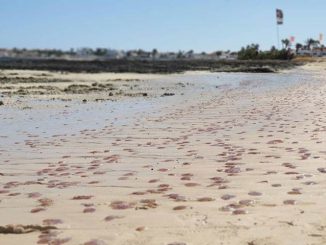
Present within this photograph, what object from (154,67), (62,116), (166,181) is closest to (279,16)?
(154,67)

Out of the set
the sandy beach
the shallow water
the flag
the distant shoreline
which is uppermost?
the flag

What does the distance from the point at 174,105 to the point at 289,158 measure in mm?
12997

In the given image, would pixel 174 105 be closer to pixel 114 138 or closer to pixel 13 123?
pixel 13 123

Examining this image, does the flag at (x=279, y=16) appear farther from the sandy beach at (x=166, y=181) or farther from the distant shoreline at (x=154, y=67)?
the sandy beach at (x=166, y=181)

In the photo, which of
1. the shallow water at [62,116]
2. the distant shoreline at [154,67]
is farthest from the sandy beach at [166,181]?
the distant shoreline at [154,67]

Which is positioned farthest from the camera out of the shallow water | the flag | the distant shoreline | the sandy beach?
the flag

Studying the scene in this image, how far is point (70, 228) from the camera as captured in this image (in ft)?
17.8

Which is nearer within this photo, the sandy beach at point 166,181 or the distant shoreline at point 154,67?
the sandy beach at point 166,181

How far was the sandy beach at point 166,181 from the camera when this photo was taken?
5.17 meters

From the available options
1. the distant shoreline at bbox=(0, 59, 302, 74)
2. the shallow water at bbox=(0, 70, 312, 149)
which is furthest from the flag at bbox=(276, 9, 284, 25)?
the shallow water at bbox=(0, 70, 312, 149)

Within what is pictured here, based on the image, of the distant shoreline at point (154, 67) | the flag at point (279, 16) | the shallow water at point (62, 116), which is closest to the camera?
the shallow water at point (62, 116)

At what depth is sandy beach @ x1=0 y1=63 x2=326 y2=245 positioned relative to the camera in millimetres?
5168

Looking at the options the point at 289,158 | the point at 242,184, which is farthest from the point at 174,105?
the point at 242,184

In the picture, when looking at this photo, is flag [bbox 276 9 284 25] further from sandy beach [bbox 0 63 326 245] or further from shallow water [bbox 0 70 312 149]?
sandy beach [bbox 0 63 326 245]
